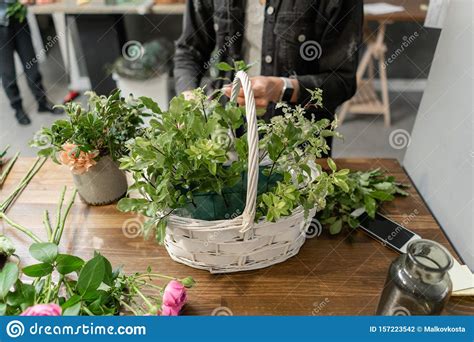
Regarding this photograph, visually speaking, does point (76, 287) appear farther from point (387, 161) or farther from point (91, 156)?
point (387, 161)

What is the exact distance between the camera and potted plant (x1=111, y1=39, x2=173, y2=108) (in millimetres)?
2684

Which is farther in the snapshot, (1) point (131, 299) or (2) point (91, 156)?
(2) point (91, 156)

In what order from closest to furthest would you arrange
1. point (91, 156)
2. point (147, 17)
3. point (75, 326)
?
point (75, 326) < point (91, 156) < point (147, 17)

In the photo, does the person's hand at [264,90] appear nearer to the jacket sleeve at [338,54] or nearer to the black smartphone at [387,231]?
the jacket sleeve at [338,54]

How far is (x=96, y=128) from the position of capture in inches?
37.0

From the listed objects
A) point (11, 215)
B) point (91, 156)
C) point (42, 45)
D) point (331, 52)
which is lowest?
point (42, 45)

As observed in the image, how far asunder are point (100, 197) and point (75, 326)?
42cm

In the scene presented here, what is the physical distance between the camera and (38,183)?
3.74 ft

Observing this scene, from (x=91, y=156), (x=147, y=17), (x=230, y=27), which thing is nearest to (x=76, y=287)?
(x=91, y=156)

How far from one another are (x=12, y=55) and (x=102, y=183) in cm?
249

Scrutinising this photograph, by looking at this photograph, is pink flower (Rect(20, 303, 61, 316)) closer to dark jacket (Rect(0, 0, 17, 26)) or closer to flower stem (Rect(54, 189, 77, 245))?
flower stem (Rect(54, 189, 77, 245))

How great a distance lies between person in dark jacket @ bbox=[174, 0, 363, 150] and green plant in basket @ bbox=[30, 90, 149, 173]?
A: 0.37 meters

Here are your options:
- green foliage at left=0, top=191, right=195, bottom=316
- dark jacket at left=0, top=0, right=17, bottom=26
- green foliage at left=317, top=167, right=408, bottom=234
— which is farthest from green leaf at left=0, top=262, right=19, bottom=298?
dark jacket at left=0, top=0, right=17, bottom=26
